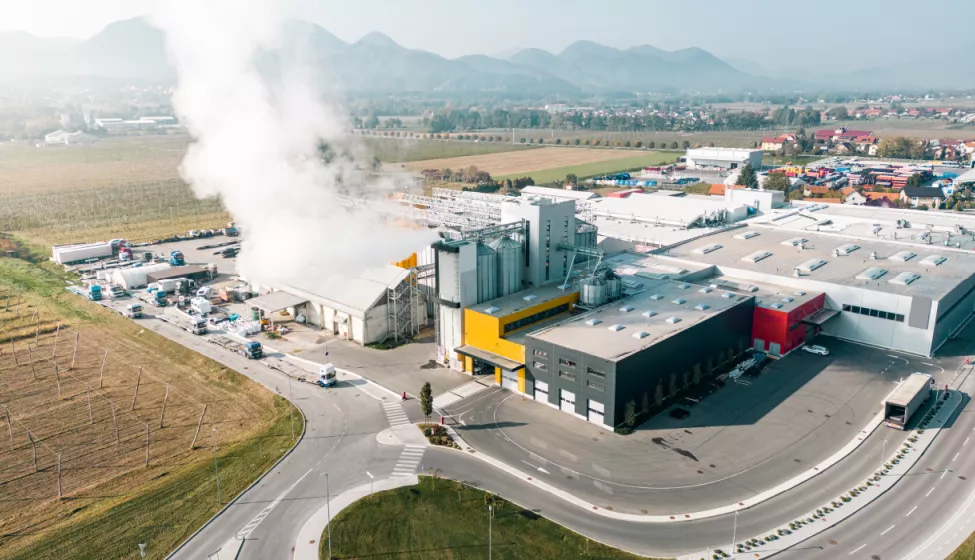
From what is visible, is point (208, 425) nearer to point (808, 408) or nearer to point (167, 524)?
point (167, 524)

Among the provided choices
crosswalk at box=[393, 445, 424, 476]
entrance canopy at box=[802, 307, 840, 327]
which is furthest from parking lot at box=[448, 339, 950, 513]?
entrance canopy at box=[802, 307, 840, 327]

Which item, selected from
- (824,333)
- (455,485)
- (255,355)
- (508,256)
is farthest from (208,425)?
(824,333)

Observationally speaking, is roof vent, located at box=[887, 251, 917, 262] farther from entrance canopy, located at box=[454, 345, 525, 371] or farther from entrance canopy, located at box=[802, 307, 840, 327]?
entrance canopy, located at box=[454, 345, 525, 371]

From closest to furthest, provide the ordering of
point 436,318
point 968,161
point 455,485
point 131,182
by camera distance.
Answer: point 455,485, point 436,318, point 131,182, point 968,161

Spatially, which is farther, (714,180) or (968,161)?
(968,161)

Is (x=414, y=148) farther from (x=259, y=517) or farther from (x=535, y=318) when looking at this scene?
(x=259, y=517)

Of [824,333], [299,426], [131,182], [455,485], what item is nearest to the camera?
[455,485]

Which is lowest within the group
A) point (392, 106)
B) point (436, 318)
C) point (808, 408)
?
point (808, 408)

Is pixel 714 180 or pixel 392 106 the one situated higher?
pixel 392 106
